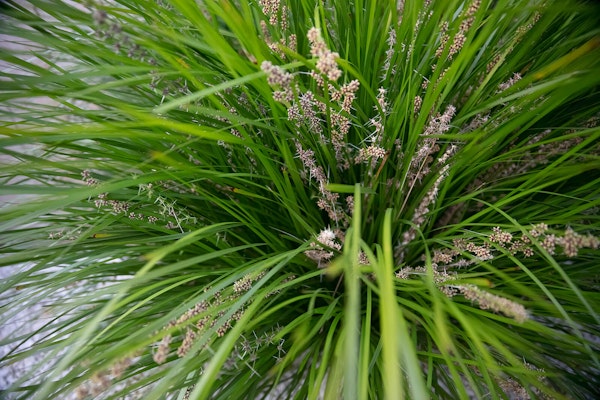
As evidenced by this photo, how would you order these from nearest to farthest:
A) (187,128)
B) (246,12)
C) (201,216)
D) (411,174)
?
(187,128)
(246,12)
(411,174)
(201,216)

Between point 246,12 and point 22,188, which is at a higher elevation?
point 246,12

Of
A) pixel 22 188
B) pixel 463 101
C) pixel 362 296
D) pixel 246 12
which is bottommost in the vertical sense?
pixel 362 296

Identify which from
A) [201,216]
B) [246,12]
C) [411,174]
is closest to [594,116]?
[411,174]

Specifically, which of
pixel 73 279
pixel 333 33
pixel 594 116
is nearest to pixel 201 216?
pixel 73 279

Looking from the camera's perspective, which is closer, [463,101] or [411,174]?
[411,174]

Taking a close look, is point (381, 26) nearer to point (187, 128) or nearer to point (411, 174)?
point (411, 174)

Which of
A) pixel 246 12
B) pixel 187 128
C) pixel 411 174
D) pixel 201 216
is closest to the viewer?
pixel 187 128
